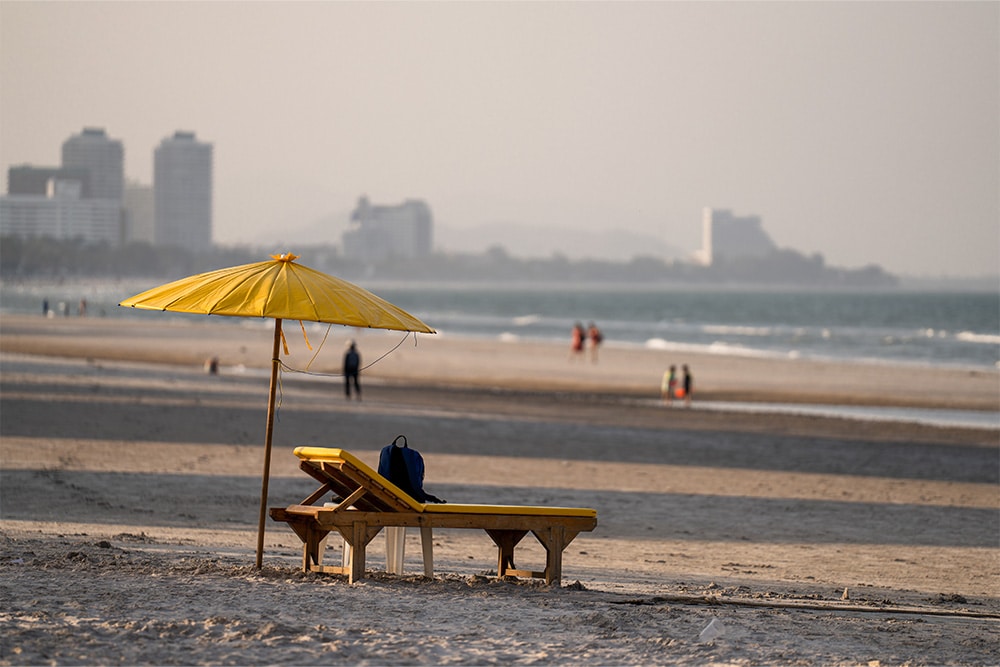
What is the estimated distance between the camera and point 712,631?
707 cm

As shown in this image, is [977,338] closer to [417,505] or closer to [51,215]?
[417,505]

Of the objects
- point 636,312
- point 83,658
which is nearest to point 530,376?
point 83,658

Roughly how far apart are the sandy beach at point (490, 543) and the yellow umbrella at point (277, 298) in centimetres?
148

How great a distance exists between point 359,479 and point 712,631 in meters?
2.36

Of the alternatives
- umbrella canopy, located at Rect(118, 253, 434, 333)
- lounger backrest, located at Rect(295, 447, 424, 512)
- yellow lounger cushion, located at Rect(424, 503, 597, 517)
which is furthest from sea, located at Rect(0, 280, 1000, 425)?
umbrella canopy, located at Rect(118, 253, 434, 333)

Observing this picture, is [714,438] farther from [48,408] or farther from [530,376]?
[530,376]

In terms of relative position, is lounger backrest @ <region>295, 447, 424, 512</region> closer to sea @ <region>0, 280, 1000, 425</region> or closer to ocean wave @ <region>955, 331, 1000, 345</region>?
sea @ <region>0, 280, 1000, 425</region>

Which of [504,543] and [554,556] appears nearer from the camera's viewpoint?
[554,556]

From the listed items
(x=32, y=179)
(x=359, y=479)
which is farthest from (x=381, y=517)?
(x=32, y=179)

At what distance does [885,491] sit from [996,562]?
5.02 metres

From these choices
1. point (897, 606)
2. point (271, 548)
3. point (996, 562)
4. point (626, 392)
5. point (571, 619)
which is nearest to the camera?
point (571, 619)

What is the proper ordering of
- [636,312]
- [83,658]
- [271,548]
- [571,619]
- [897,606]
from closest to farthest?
[83,658] → [571,619] → [897,606] → [271,548] → [636,312]

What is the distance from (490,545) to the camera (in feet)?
37.4

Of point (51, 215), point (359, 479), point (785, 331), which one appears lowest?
point (359, 479)
